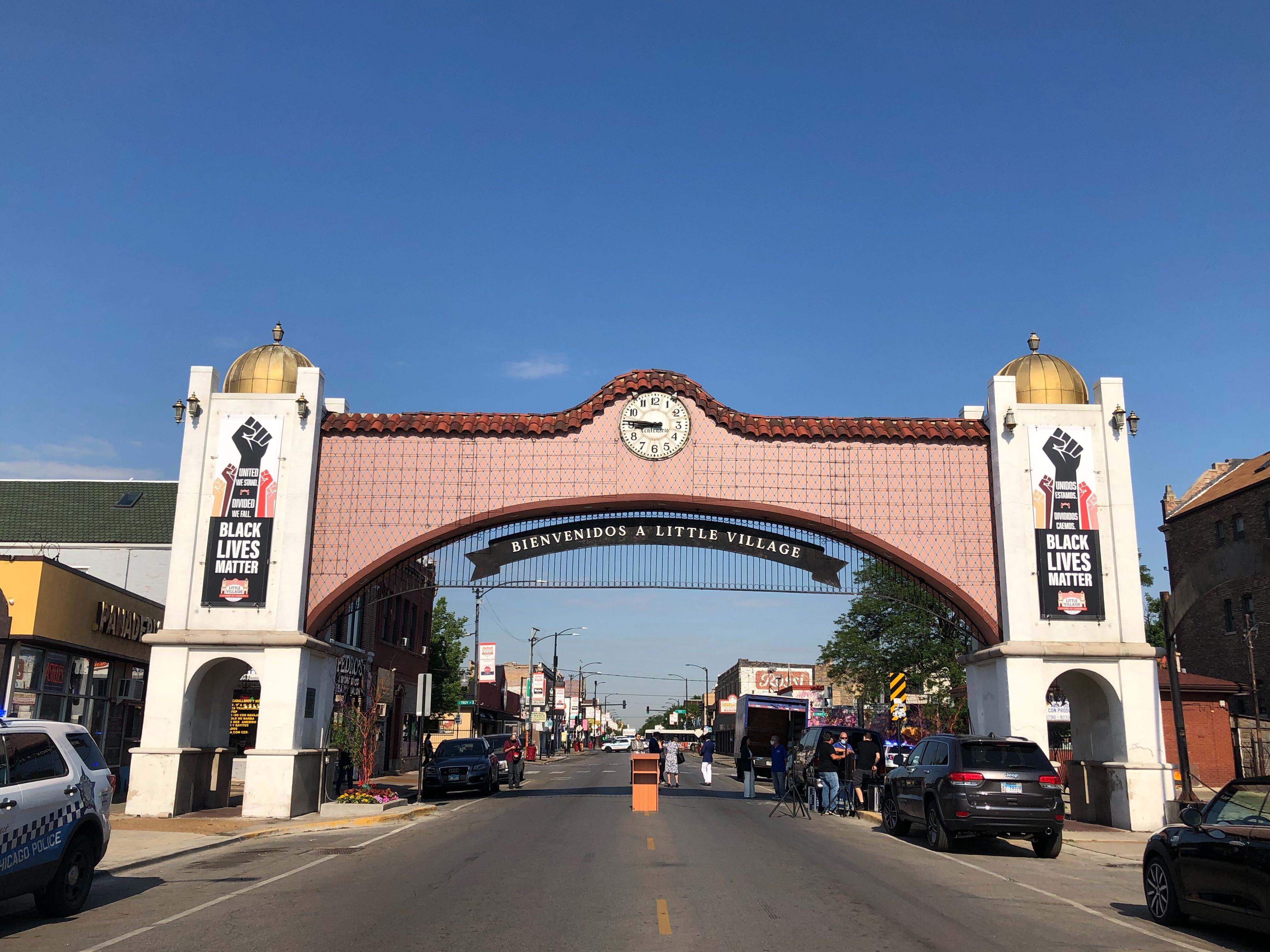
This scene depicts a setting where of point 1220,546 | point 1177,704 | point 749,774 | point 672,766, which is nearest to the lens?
point 1177,704

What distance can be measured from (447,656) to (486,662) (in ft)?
25.7

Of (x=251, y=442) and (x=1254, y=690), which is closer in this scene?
(x=251, y=442)

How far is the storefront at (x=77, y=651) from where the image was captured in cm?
2145

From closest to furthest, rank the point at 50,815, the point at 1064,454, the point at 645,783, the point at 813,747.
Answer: the point at 50,815, the point at 645,783, the point at 1064,454, the point at 813,747

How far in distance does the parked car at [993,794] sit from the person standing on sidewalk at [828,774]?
284 inches

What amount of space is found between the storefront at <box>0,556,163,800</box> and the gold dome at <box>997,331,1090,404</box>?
21.0 meters

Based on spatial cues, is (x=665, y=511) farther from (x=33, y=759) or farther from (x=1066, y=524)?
(x=33, y=759)

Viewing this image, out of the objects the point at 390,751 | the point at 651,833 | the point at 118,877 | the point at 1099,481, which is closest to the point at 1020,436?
the point at 1099,481

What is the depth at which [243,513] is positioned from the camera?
23.1m

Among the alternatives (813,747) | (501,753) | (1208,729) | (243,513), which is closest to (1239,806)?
(813,747)

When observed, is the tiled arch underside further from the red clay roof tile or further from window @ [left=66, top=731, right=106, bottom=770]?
window @ [left=66, top=731, right=106, bottom=770]

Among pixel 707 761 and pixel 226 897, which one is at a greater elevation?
pixel 707 761

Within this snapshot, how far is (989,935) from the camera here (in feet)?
30.3

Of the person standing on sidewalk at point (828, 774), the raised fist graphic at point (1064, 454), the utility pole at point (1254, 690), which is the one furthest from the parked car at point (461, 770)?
the utility pole at point (1254, 690)
